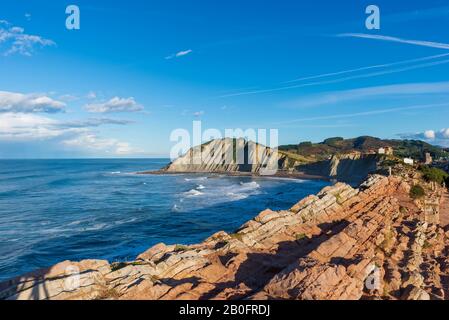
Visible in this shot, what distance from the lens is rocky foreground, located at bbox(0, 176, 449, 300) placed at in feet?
49.5

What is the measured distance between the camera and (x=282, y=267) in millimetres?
19969

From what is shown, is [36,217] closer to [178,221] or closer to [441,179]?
[178,221]

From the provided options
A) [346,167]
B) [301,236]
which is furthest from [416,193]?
[346,167]

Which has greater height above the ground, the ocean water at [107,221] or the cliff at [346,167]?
the cliff at [346,167]

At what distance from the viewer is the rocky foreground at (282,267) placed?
15094 mm

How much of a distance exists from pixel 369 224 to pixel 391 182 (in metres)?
28.4

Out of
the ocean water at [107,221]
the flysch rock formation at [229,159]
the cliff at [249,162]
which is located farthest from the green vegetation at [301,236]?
the flysch rock formation at [229,159]

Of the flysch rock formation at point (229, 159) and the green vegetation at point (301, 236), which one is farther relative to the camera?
the flysch rock formation at point (229, 159)

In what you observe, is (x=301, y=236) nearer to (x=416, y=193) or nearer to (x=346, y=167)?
(x=416, y=193)

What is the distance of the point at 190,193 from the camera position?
77688mm

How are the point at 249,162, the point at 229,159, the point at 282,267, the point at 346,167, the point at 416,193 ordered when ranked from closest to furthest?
the point at 282,267 → the point at 416,193 → the point at 346,167 → the point at 249,162 → the point at 229,159

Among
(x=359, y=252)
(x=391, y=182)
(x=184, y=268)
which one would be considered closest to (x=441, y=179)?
(x=391, y=182)

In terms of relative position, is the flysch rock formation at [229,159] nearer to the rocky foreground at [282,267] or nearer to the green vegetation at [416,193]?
the green vegetation at [416,193]

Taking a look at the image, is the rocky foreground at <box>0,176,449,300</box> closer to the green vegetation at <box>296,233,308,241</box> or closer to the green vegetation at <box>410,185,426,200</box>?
the green vegetation at <box>296,233,308,241</box>
